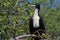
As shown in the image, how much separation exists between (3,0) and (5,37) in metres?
0.86

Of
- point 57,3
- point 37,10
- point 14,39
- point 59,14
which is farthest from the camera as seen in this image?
point 59,14

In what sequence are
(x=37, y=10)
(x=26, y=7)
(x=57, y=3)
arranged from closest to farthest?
(x=26, y=7) < (x=37, y=10) < (x=57, y=3)

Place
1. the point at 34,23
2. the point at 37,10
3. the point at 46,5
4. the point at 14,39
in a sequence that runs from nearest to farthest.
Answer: the point at 14,39 → the point at 34,23 → the point at 37,10 → the point at 46,5

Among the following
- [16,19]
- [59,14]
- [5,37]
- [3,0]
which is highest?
[3,0]

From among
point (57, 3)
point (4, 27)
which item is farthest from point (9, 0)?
point (57, 3)

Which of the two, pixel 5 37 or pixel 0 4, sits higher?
pixel 0 4

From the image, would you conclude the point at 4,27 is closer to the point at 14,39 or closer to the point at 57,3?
the point at 14,39

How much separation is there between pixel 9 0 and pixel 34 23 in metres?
1.19

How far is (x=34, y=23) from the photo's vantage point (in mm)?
7262

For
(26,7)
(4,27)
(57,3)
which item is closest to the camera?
(4,27)

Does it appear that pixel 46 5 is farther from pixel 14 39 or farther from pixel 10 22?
pixel 14 39

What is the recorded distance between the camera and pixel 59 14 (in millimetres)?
17891

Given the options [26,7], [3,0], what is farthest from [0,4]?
[26,7]

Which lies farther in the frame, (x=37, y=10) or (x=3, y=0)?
(x=37, y=10)
